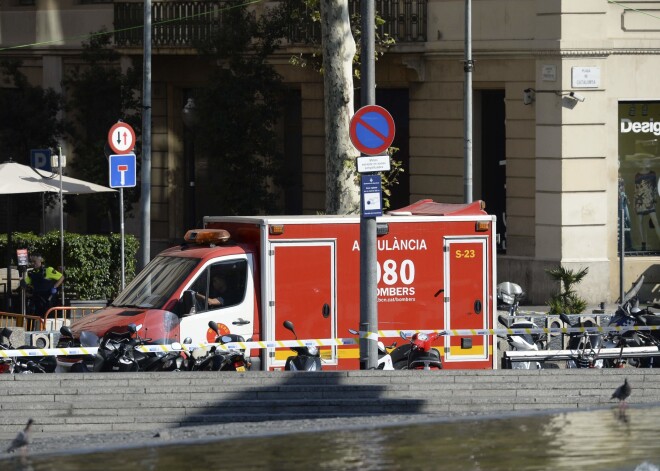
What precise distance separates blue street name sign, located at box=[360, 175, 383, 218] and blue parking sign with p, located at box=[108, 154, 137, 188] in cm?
746

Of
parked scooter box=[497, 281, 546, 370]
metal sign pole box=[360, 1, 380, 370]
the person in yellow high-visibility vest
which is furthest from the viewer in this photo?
the person in yellow high-visibility vest

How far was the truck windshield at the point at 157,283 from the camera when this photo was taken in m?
15.9

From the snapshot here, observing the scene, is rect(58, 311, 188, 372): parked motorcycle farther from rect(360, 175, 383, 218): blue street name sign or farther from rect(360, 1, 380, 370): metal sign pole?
rect(360, 175, 383, 218): blue street name sign

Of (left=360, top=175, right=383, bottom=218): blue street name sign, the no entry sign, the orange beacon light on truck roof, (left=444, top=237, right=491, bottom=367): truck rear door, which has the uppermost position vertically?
the no entry sign

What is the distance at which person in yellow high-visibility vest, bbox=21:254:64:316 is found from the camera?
74.3 ft

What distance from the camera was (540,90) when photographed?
87.5 ft

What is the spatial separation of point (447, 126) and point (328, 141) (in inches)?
274

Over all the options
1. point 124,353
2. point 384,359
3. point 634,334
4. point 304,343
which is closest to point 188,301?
point 304,343

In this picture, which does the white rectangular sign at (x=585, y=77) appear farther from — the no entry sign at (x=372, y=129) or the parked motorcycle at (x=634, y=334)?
the no entry sign at (x=372, y=129)

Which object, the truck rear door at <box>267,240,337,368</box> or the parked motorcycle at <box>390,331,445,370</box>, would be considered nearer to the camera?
the parked motorcycle at <box>390,331,445,370</box>

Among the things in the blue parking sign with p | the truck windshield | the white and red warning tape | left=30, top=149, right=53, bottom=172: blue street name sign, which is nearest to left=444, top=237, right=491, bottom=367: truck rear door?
the white and red warning tape

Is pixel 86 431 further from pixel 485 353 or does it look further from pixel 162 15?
pixel 162 15

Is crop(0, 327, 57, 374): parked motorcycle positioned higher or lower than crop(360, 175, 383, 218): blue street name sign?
lower

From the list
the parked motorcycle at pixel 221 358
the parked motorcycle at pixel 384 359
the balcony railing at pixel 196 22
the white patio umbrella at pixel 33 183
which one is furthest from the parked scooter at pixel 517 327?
the balcony railing at pixel 196 22
